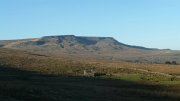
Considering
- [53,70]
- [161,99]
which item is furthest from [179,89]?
[53,70]

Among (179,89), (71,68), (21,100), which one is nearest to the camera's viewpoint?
(21,100)

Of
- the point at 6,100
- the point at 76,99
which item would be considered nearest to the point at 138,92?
the point at 76,99

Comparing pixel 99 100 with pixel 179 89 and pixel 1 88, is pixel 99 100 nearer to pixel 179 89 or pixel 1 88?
pixel 1 88

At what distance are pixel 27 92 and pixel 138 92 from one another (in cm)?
1591

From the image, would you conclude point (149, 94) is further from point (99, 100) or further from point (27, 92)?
point (27, 92)

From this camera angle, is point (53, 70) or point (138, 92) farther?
point (53, 70)

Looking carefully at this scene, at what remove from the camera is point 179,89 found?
2226 inches

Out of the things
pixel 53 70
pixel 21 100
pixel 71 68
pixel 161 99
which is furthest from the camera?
pixel 71 68

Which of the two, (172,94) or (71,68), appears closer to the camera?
(172,94)

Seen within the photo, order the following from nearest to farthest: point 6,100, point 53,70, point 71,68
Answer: point 6,100 < point 53,70 < point 71,68

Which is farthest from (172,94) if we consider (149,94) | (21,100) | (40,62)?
(40,62)

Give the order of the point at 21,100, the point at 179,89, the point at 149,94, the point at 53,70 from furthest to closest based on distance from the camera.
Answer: the point at 53,70
the point at 179,89
the point at 149,94
the point at 21,100

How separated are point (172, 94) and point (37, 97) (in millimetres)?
19367

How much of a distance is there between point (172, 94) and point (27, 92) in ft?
60.1
